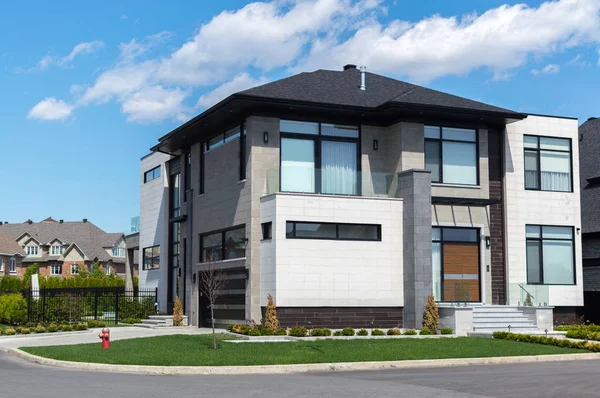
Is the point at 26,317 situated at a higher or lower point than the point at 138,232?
lower

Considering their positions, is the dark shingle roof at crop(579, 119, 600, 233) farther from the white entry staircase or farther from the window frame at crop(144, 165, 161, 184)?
the window frame at crop(144, 165, 161, 184)

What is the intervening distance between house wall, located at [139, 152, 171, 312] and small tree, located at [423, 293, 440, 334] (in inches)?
672

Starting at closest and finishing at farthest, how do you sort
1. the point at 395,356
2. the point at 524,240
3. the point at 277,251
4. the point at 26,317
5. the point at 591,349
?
the point at 395,356 → the point at 591,349 → the point at 277,251 → the point at 524,240 → the point at 26,317

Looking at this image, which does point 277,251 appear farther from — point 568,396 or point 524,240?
point 568,396

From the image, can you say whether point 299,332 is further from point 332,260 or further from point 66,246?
point 66,246

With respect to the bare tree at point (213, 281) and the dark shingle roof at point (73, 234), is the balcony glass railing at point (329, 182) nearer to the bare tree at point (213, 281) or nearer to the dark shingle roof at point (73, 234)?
the bare tree at point (213, 281)

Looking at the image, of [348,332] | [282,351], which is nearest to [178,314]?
[348,332]

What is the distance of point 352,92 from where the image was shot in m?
31.9

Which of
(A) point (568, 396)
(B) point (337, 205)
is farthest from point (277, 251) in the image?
(A) point (568, 396)

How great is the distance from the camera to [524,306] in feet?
98.3

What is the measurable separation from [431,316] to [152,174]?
21.3 m

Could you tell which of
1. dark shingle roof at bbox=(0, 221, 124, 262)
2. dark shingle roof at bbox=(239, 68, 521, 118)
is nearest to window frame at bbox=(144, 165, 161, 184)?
dark shingle roof at bbox=(239, 68, 521, 118)

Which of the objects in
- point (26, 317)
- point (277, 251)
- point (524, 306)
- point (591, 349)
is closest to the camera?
point (591, 349)

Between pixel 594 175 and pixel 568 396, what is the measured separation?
26.9 m
